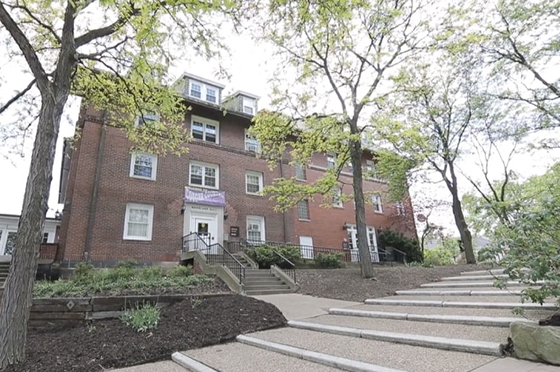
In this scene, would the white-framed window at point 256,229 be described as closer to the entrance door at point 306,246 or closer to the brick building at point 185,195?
the brick building at point 185,195

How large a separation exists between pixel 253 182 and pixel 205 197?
3.36 m

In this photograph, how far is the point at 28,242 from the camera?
4340mm

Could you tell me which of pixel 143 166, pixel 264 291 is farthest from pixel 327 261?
pixel 143 166

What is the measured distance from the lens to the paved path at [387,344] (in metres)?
3.10

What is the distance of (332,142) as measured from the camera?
11.0 meters

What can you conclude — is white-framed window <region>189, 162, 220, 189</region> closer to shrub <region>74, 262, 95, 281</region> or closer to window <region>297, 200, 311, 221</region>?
window <region>297, 200, 311, 221</region>

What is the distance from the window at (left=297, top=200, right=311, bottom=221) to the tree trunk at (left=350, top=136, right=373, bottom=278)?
752 cm

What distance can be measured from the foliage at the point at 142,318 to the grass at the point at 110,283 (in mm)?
1418

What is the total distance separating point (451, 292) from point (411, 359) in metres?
4.32

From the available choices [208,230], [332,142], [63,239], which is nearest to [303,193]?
[332,142]

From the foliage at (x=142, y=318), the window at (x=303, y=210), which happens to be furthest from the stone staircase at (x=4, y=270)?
the window at (x=303, y=210)

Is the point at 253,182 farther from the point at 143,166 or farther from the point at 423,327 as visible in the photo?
the point at 423,327

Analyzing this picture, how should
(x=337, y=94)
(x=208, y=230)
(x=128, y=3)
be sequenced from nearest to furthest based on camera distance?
(x=128, y=3) < (x=337, y=94) < (x=208, y=230)

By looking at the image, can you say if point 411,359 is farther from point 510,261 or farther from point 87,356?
point 87,356
